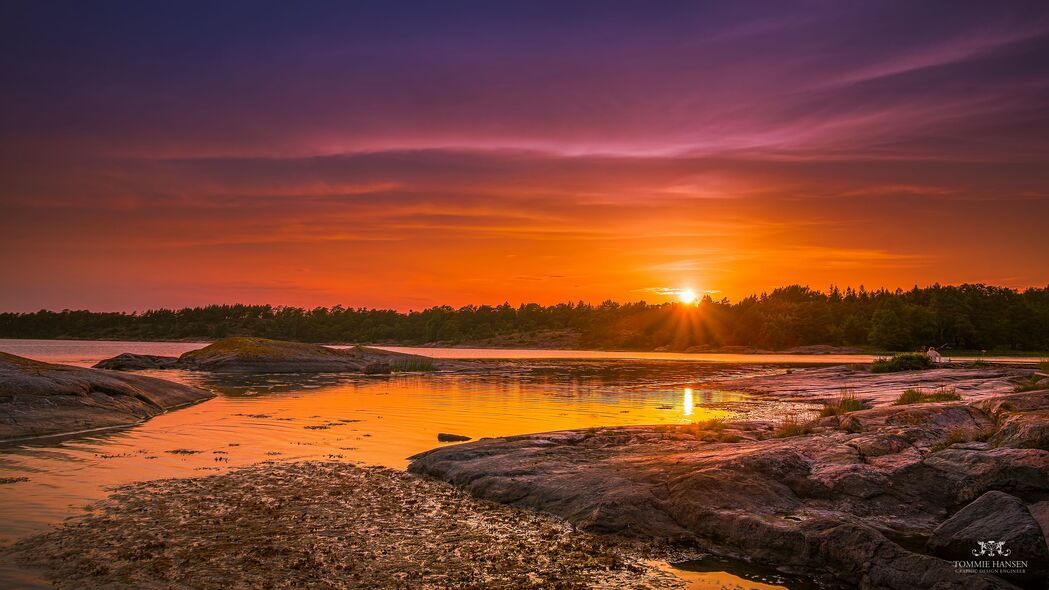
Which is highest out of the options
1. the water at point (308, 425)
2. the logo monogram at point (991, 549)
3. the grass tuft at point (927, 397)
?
the grass tuft at point (927, 397)

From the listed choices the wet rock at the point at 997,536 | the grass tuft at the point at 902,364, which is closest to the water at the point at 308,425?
the wet rock at the point at 997,536

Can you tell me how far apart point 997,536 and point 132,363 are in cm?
6493

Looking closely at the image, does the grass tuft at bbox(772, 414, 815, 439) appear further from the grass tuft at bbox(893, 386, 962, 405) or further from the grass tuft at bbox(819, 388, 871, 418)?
the grass tuft at bbox(893, 386, 962, 405)

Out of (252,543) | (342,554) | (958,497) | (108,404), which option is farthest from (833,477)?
(108,404)

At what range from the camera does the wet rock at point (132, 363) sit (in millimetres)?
57062

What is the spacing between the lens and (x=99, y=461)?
54.4ft

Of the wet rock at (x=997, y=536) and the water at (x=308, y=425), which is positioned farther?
the water at (x=308, y=425)

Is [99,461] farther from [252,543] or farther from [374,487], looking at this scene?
[252,543]

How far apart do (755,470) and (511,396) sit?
25037 millimetres

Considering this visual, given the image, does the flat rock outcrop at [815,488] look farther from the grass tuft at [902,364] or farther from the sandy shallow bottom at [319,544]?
the grass tuft at [902,364]

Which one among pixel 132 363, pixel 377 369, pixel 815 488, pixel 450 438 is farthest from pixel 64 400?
pixel 132 363

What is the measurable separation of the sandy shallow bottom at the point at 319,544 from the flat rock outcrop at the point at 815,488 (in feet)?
3.57

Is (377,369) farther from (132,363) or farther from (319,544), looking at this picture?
(319,544)

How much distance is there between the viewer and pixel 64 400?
2256 centimetres
